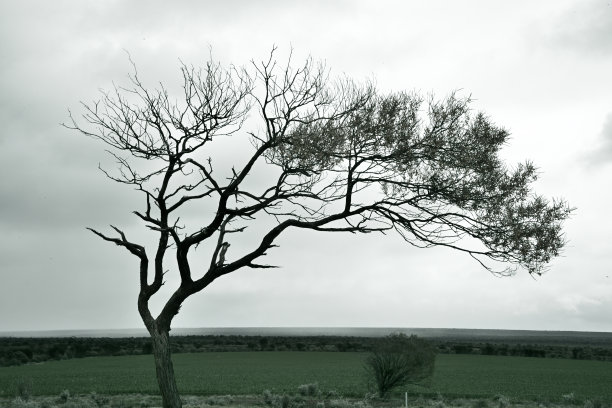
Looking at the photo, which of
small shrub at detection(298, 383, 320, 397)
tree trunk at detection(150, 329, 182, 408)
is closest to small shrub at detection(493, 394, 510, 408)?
small shrub at detection(298, 383, 320, 397)

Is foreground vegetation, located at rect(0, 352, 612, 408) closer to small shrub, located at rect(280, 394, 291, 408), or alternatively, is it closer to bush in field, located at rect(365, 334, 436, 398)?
bush in field, located at rect(365, 334, 436, 398)

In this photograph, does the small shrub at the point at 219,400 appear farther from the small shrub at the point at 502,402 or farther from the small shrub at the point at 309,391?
the small shrub at the point at 502,402

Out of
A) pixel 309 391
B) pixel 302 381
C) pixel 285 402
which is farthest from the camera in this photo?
pixel 302 381

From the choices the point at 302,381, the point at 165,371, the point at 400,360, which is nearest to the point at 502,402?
the point at 400,360

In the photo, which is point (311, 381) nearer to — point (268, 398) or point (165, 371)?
point (268, 398)

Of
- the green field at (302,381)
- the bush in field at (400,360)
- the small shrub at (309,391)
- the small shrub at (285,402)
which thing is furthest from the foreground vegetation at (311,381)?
the small shrub at (285,402)

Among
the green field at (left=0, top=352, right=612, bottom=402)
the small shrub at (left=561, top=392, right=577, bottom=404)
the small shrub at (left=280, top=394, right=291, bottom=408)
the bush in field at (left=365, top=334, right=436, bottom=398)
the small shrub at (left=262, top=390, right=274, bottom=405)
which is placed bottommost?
the green field at (left=0, top=352, right=612, bottom=402)

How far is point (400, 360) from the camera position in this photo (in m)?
29.5

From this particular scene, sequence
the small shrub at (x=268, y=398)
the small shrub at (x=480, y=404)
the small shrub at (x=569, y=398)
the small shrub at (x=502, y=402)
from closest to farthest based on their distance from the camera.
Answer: the small shrub at (x=268, y=398) < the small shrub at (x=480, y=404) < the small shrub at (x=502, y=402) < the small shrub at (x=569, y=398)

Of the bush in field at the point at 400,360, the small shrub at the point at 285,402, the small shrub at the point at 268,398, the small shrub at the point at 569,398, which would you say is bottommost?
the small shrub at the point at 569,398

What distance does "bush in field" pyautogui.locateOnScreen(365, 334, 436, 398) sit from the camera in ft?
96.4

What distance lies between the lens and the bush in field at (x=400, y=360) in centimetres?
2939

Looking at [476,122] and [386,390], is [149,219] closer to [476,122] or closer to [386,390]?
[476,122]

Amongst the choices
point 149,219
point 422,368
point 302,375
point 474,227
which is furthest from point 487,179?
point 302,375
